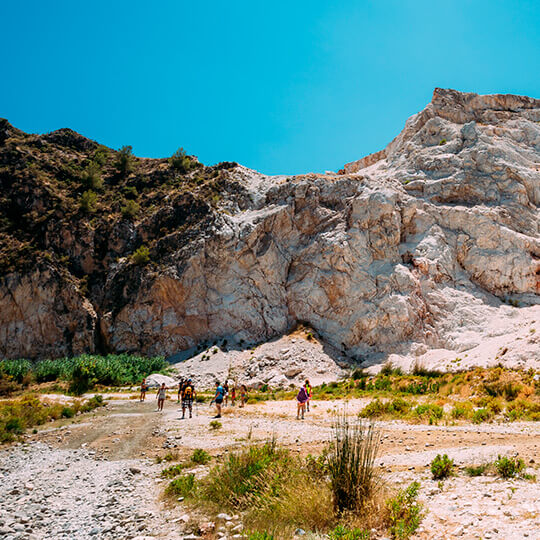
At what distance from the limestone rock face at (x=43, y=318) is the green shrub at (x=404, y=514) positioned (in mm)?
37814

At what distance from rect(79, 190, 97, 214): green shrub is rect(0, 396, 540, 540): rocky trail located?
33.1m

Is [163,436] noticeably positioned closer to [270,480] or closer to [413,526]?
[270,480]

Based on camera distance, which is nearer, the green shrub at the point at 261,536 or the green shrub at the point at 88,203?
the green shrub at the point at 261,536

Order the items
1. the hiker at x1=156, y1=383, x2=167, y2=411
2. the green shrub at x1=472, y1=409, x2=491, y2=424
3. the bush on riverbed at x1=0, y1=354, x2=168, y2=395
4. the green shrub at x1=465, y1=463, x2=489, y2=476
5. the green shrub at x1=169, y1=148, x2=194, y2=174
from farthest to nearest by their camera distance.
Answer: the green shrub at x1=169, y1=148, x2=194, y2=174, the bush on riverbed at x1=0, y1=354, x2=168, y2=395, the hiker at x1=156, y1=383, x2=167, y2=411, the green shrub at x1=472, y1=409, x2=491, y2=424, the green shrub at x1=465, y1=463, x2=489, y2=476

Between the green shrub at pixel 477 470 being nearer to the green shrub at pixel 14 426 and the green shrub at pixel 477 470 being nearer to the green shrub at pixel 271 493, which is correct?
the green shrub at pixel 271 493

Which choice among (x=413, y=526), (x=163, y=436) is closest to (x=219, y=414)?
(x=163, y=436)

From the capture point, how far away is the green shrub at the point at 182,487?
7621mm

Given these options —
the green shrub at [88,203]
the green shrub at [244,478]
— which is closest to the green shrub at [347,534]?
the green shrub at [244,478]

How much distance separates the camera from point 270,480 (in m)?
6.51

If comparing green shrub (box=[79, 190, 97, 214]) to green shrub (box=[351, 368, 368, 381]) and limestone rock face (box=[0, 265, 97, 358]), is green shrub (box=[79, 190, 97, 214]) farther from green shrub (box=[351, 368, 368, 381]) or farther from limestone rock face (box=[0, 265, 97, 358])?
green shrub (box=[351, 368, 368, 381])

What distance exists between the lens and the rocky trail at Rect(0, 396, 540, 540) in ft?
18.2

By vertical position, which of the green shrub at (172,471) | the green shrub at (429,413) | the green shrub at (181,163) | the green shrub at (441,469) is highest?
the green shrub at (181,163)

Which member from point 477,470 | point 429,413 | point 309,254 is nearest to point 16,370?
point 309,254

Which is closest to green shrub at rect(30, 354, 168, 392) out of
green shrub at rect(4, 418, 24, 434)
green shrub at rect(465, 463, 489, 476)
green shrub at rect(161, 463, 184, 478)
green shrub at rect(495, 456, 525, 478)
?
green shrub at rect(4, 418, 24, 434)
